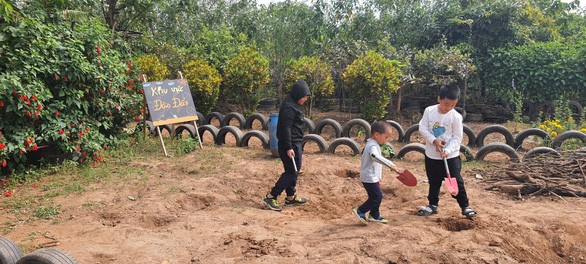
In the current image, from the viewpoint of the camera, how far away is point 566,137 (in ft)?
25.4

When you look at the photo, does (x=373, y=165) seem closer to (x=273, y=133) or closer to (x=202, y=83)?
(x=273, y=133)

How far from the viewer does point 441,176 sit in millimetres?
4992

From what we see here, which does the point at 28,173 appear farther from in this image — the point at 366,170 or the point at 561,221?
the point at 561,221

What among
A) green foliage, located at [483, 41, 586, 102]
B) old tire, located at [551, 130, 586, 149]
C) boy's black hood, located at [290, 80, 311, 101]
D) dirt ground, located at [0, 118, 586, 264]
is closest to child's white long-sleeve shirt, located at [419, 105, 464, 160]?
dirt ground, located at [0, 118, 586, 264]

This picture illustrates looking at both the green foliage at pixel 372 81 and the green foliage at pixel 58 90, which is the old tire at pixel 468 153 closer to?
the green foliage at pixel 372 81

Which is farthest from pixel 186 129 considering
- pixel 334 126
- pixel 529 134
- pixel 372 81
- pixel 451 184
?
pixel 529 134

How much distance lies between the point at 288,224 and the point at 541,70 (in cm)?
1032

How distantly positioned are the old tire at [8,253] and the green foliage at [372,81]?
327 inches

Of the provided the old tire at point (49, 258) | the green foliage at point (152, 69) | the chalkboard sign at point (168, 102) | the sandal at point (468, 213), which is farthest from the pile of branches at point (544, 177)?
the green foliage at point (152, 69)

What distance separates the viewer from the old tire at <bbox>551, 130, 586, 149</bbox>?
300 inches

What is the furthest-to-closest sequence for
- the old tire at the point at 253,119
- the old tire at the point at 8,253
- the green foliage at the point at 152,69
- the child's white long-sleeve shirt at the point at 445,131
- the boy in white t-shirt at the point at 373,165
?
the green foliage at the point at 152,69 < the old tire at the point at 253,119 < the child's white long-sleeve shirt at the point at 445,131 < the boy in white t-shirt at the point at 373,165 < the old tire at the point at 8,253

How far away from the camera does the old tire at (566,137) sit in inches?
300

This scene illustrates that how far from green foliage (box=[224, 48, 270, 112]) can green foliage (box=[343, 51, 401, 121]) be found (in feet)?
7.81

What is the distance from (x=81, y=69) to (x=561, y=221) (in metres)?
6.64
